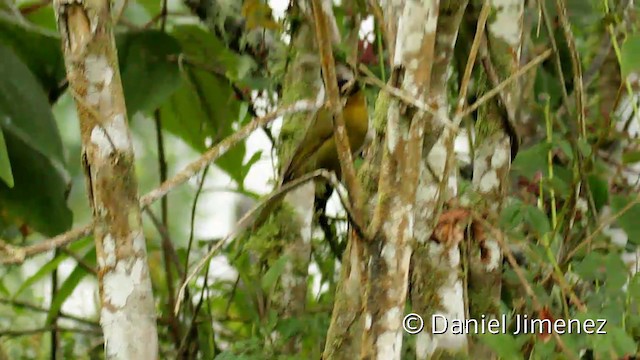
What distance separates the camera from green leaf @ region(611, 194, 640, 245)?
946 mm

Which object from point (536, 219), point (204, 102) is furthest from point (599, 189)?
point (204, 102)

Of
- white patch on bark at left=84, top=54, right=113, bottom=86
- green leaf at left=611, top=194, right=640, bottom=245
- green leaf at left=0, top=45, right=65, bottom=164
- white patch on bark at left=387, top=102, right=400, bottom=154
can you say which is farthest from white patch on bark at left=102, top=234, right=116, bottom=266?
green leaf at left=611, top=194, right=640, bottom=245

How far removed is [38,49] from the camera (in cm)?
113

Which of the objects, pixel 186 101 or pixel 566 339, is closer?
pixel 566 339

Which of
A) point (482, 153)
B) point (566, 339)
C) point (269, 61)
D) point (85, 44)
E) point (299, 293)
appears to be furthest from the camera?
point (269, 61)

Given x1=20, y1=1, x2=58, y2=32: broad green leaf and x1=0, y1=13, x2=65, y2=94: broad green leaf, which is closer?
x1=0, y1=13, x2=65, y2=94: broad green leaf

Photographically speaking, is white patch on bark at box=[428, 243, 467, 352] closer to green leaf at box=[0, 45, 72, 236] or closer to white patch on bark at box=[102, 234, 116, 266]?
white patch on bark at box=[102, 234, 116, 266]

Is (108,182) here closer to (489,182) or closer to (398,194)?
(398,194)

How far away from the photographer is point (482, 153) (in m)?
0.96

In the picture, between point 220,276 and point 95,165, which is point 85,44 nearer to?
point 95,165

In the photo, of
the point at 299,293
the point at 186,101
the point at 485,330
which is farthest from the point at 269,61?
the point at 485,330

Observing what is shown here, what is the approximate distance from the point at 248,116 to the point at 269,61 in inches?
4.1

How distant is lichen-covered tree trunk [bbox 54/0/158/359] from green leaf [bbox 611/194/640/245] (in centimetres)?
59

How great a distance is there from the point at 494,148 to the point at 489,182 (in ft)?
0.13
